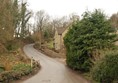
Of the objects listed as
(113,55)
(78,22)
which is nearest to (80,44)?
(78,22)

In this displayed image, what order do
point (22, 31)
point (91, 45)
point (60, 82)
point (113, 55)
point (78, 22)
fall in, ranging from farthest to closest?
point (22, 31), point (78, 22), point (91, 45), point (60, 82), point (113, 55)

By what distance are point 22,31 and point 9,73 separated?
60.2 metres

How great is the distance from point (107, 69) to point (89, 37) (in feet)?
35.3

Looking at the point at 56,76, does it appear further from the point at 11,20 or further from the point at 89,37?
the point at 11,20

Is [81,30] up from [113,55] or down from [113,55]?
up

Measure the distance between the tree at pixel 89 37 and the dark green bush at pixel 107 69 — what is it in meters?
7.77

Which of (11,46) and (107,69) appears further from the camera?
(11,46)

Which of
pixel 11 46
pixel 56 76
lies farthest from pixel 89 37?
pixel 11 46

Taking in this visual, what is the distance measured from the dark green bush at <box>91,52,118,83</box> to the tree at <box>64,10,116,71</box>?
25.5 ft

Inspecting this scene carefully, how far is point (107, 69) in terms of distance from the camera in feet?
67.0

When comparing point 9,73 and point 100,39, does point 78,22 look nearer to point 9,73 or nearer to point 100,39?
point 100,39

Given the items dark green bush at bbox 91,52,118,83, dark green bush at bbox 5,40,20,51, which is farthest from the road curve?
dark green bush at bbox 5,40,20,51

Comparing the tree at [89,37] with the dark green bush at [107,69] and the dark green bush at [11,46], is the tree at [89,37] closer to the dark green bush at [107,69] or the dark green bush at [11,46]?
the dark green bush at [107,69]

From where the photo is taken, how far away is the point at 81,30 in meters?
32.3
